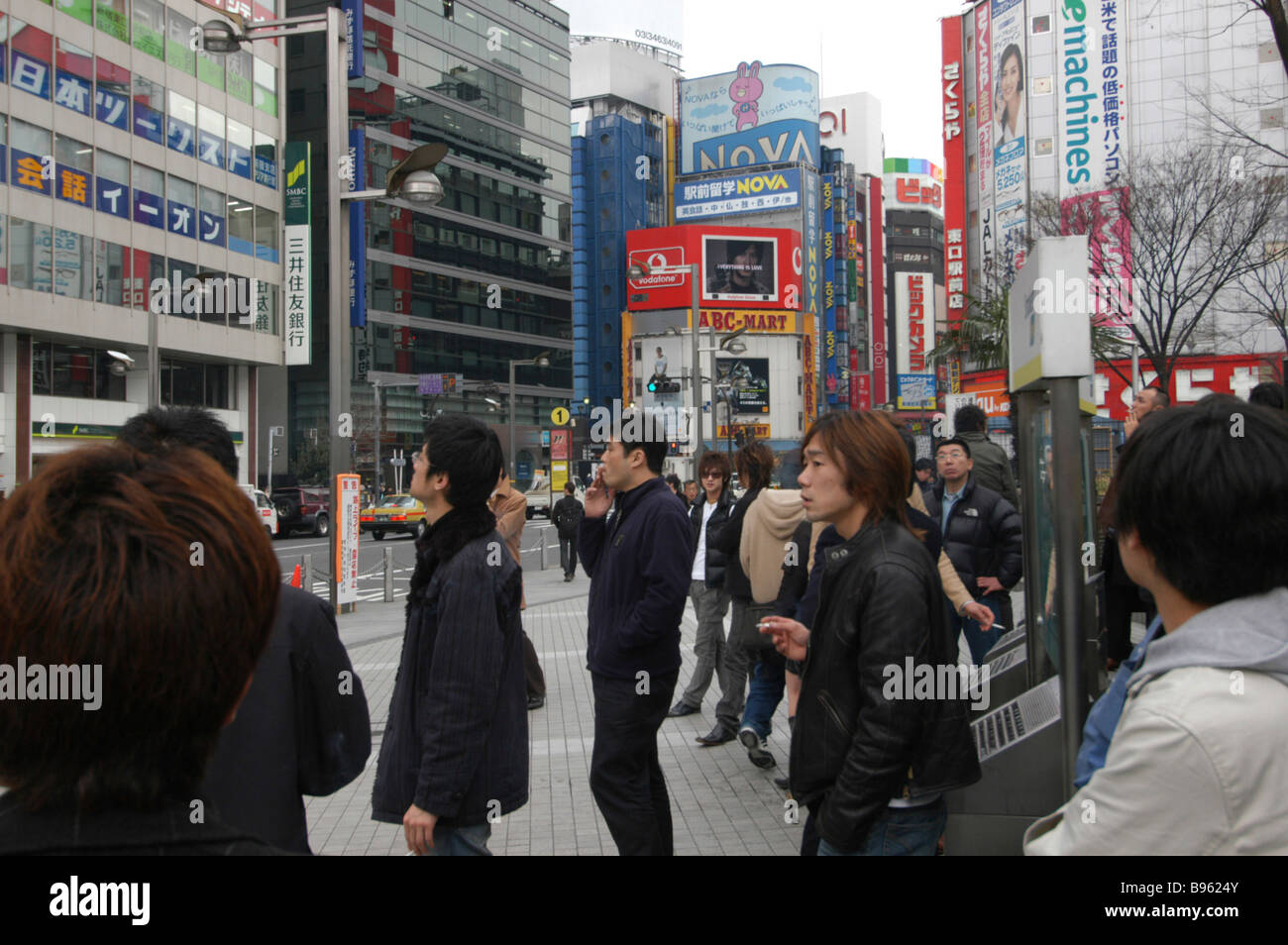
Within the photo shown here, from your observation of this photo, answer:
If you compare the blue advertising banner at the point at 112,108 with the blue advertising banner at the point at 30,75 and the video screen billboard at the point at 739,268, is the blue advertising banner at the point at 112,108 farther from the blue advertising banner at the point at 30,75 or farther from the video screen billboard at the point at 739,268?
the video screen billboard at the point at 739,268

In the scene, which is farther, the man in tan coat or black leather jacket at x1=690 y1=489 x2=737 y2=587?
the man in tan coat

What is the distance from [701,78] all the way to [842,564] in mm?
93029

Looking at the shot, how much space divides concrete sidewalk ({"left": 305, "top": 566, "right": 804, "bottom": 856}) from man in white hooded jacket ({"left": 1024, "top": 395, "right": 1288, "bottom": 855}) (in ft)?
12.1

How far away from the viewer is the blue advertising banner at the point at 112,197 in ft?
106

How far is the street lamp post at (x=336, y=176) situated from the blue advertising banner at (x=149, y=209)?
2589 cm

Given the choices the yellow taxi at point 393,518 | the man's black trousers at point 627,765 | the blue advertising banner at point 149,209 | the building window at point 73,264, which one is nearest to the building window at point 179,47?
the blue advertising banner at point 149,209

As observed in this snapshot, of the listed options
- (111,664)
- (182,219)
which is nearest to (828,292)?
(182,219)

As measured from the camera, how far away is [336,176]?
11008 mm

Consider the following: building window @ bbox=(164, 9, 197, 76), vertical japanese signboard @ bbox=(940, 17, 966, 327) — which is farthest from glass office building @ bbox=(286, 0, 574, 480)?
vertical japanese signboard @ bbox=(940, 17, 966, 327)

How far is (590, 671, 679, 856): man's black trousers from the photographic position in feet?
13.0

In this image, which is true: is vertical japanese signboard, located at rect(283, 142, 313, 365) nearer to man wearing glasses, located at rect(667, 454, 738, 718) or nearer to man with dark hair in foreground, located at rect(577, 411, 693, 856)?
man wearing glasses, located at rect(667, 454, 738, 718)

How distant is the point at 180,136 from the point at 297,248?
43.9ft

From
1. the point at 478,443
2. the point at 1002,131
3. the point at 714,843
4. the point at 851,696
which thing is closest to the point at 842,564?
the point at 851,696
